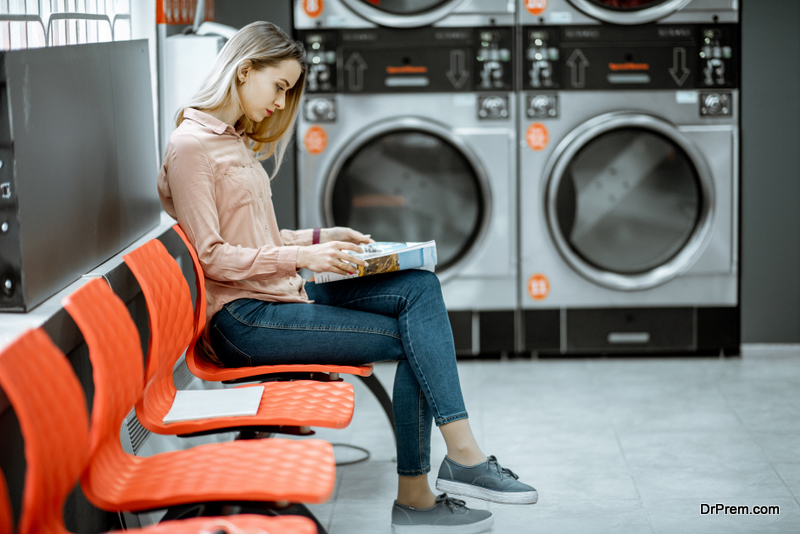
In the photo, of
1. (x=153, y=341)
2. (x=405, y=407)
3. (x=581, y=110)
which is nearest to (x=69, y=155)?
(x=153, y=341)

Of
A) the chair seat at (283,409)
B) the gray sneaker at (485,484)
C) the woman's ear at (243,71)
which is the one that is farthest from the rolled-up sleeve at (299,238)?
the gray sneaker at (485,484)

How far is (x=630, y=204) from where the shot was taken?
11.0 feet

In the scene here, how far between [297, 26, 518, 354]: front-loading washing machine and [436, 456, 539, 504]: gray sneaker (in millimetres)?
1486

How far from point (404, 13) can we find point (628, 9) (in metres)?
0.82

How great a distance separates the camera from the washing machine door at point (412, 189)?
3320mm

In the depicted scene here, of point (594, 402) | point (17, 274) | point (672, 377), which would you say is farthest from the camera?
point (672, 377)

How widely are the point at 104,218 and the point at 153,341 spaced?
0.49 m

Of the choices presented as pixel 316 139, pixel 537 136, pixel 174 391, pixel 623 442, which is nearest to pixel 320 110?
pixel 316 139

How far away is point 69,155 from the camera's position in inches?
67.3

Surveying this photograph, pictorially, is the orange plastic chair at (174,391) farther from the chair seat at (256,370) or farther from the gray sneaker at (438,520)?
the gray sneaker at (438,520)

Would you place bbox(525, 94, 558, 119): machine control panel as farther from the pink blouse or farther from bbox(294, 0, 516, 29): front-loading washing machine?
the pink blouse

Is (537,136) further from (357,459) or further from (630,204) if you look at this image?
(357,459)

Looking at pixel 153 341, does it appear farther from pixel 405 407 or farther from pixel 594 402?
pixel 594 402

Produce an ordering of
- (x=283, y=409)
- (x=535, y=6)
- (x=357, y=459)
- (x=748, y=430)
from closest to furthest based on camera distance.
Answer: (x=283, y=409) → (x=357, y=459) → (x=748, y=430) → (x=535, y=6)
